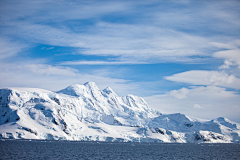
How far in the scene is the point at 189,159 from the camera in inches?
5153

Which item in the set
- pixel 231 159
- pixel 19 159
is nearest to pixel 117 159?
pixel 19 159

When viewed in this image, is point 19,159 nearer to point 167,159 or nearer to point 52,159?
point 52,159

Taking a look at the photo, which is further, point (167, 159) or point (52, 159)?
point (167, 159)

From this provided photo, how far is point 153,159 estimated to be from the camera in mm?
125750

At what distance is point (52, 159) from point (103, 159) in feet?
76.8

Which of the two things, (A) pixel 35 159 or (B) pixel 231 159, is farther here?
(B) pixel 231 159

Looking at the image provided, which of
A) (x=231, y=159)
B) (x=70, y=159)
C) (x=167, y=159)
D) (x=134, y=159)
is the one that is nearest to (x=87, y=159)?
(x=70, y=159)

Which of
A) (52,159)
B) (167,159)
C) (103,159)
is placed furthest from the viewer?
(167,159)

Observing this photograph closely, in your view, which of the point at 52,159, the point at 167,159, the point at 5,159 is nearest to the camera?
the point at 5,159

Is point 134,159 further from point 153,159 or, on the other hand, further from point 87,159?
point 87,159

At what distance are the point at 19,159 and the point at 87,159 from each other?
94.5 feet

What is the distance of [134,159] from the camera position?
12350 cm

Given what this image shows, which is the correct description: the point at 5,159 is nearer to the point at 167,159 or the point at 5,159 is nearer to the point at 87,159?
the point at 87,159

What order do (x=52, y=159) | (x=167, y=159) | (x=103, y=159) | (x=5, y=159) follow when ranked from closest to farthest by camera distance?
(x=5, y=159) → (x=52, y=159) → (x=103, y=159) → (x=167, y=159)
